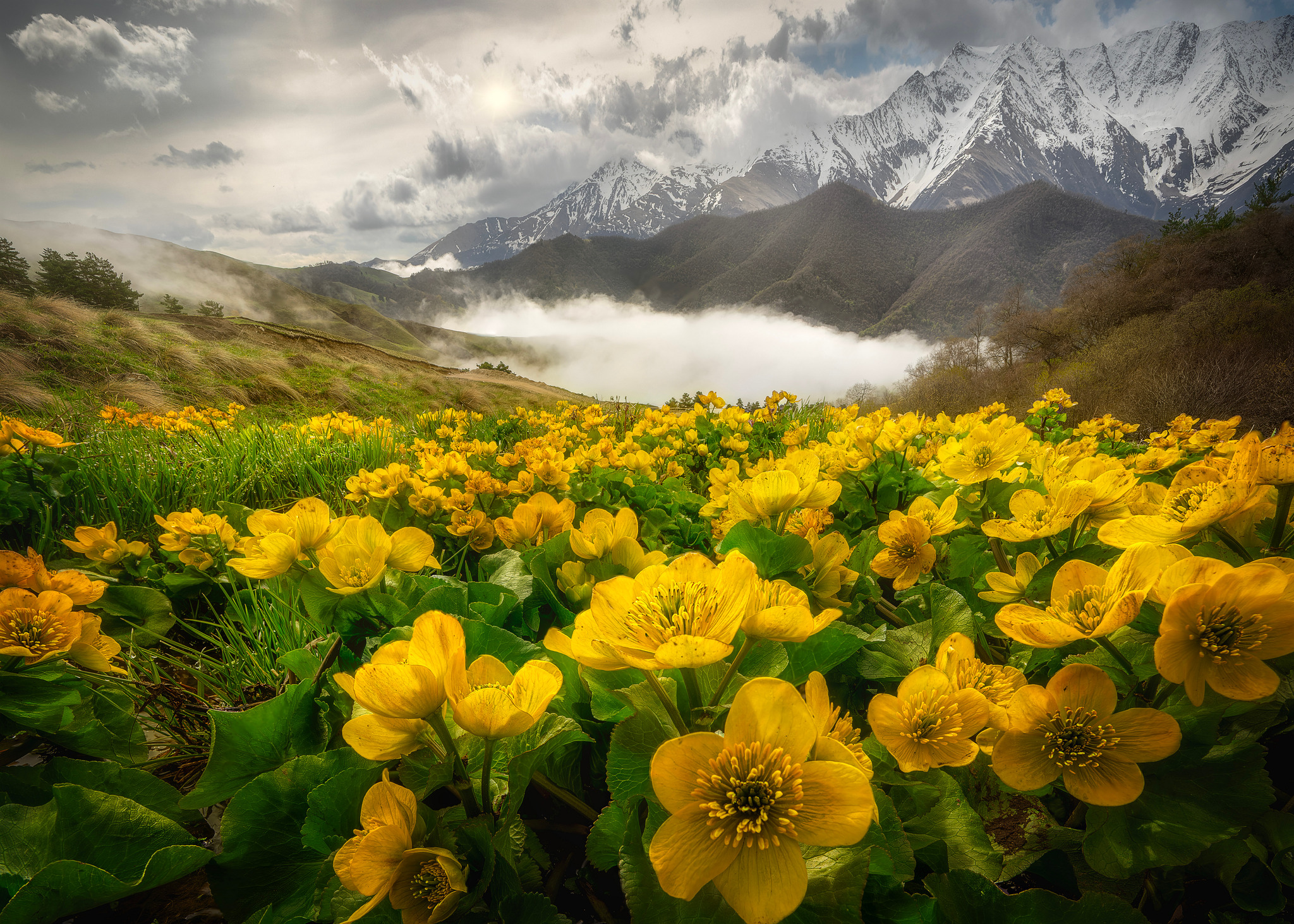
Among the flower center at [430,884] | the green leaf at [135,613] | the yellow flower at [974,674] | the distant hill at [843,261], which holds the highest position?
the distant hill at [843,261]

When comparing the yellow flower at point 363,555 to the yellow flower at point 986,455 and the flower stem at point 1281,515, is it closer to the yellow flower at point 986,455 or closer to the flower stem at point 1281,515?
the yellow flower at point 986,455

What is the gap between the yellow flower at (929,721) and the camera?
0.69 metres

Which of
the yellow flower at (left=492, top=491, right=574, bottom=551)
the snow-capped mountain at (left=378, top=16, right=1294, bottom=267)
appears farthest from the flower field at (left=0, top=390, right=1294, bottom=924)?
the snow-capped mountain at (left=378, top=16, right=1294, bottom=267)

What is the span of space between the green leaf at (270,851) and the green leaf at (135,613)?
4.30ft

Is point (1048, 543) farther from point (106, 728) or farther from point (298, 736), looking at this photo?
point (106, 728)

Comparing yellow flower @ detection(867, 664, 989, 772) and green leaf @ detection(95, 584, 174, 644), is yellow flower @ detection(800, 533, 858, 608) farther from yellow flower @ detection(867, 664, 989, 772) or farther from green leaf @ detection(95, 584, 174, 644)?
green leaf @ detection(95, 584, 174, 644)

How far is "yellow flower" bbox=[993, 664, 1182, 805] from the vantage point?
2.08 feet

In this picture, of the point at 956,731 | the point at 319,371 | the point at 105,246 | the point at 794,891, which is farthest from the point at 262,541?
the point at 105,246

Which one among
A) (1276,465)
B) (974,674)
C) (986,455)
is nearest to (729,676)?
(974,674)

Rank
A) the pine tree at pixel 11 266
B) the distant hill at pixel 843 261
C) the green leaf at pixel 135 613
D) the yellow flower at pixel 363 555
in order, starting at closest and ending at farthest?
1. the yellow flower at pixel 363 555
2. the green leaf at pixel 135 613
3. the pine tree at pixel 11 266
4. the distant hill at pixel 843 261

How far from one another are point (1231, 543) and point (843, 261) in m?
109

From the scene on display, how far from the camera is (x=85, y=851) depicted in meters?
0.73

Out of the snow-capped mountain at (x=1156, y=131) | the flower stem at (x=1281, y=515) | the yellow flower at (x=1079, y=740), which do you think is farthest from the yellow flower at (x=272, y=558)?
the snow-capped mountain at (x=1156, y=131)

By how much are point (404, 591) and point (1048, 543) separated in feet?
4.80
